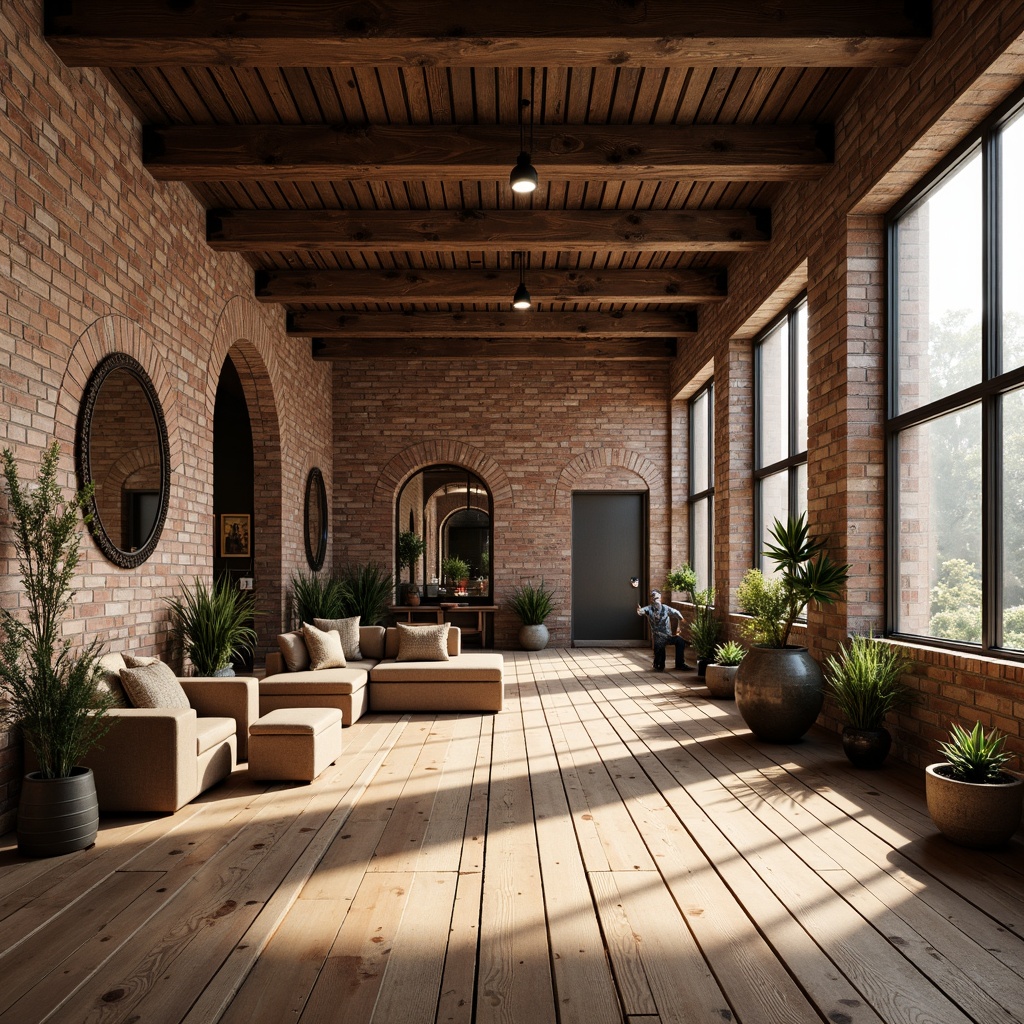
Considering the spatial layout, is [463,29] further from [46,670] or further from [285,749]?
[285,749]

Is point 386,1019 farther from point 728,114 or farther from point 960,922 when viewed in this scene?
point 728,114

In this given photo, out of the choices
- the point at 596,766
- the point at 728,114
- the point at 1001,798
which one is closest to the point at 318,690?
the point at 596,766

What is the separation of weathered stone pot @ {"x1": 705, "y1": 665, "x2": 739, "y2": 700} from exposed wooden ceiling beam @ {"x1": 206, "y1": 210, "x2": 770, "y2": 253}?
3.64 m

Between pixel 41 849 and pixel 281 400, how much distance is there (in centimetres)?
590

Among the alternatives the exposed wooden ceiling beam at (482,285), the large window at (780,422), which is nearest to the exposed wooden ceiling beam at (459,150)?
the large window at (780,422)

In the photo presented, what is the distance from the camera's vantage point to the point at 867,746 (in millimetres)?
4547

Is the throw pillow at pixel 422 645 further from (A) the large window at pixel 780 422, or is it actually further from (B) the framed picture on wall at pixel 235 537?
(B) the framed picture on wall at pixel 235 537

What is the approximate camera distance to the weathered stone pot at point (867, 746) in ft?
14.9

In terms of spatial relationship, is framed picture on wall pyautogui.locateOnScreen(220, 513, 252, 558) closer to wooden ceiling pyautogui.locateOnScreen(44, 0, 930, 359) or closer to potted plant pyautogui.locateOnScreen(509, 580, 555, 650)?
wooden ceiling pyautogui.locateOnScreen(44, 0, 930, 359)

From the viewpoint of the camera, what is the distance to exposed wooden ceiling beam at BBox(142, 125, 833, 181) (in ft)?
17.5

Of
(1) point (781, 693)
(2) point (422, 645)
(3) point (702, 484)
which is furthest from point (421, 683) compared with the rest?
(3) point (702, 484)

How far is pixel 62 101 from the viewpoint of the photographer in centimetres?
425

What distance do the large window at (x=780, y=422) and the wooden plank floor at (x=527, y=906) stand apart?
308 cm

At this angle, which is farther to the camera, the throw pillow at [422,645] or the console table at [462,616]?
the console table at [462,616]
